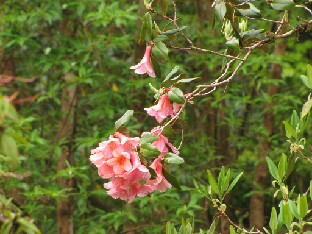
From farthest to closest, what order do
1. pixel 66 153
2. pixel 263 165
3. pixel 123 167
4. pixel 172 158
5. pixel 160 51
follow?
pixel 263 165 → pixel 66 153 → pixel 160 51 → pixel 172 158 → pixel 123 167

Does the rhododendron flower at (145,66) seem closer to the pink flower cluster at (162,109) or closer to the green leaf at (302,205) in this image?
the pink flower cluster at (162,109)

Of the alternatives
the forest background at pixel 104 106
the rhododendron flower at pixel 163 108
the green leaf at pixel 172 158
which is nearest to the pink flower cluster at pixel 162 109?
the rhododendron flower at pixel 163 108

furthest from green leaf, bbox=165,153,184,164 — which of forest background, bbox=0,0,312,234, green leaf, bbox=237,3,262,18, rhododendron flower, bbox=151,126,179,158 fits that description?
forest background, bbox=0,0,312,234

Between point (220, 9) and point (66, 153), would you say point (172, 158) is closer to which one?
point (220, 9)

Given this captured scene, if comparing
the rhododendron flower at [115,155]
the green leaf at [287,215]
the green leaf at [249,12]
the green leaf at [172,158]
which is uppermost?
the green leaf at [249,12]

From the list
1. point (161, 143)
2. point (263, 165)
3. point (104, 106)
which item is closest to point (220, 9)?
point (161, 143)

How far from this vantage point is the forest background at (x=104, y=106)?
4312 mm

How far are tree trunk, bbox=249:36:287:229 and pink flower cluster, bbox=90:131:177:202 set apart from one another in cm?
304

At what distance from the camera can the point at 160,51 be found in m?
2.33

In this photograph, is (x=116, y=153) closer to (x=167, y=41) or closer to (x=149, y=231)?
(x=167, y=41)

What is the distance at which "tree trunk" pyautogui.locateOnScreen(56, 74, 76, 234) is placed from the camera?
4.54m

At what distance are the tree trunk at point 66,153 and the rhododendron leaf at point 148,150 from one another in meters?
2.52

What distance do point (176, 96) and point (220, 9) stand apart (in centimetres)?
30

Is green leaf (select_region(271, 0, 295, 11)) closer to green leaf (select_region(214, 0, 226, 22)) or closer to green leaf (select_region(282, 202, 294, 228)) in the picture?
green leaf (select_region(214, 0, 226, 22))
